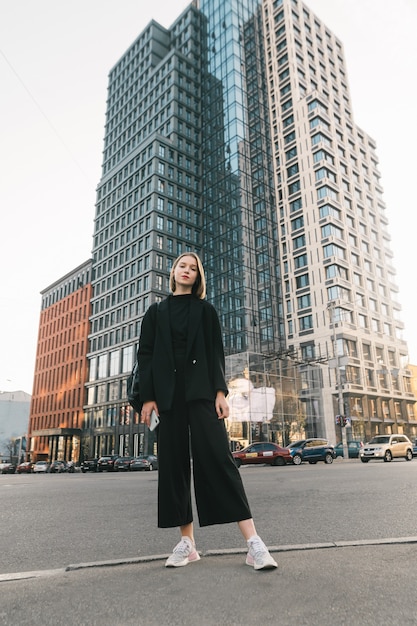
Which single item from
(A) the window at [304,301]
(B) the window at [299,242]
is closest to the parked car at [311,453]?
(A) the window at [304,301]

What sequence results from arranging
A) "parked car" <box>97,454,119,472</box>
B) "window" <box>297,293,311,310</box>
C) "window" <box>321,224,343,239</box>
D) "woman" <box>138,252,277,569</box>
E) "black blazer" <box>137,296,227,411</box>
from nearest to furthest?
"woman" <box>138,252,277,569</box> < "black blazer" <box>137,296,227,411</box> < "parked car" <box>97,454,119,472</box> < "window" <box>297,293,311,310</box> < "window" <box>321,224,343,239</box>

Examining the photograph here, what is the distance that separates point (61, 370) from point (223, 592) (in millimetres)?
71447

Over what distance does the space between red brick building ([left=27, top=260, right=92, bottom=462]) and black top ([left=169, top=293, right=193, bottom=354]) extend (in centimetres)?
6029

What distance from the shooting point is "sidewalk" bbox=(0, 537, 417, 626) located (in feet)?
5.45

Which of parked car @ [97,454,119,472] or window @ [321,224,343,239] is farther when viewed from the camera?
window @ [321,224,343,239]

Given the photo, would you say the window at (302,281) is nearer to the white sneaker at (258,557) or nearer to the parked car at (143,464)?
the parked car at (143,464)

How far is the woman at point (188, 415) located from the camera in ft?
8.95

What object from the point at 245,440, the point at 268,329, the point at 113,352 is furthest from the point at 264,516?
the point at 113,352

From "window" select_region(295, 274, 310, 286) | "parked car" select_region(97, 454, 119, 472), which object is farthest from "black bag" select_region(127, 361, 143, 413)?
"window" select_region(295, 274, 310, 286)

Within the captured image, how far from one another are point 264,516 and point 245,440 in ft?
107

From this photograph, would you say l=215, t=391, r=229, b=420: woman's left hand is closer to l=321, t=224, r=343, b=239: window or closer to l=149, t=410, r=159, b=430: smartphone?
l=149, t=410, r=159, b=430: smartphone

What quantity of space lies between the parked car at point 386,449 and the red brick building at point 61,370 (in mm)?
44924

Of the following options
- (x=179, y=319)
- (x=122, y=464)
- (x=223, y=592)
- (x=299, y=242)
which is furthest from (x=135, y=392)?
(x=299, y=242)

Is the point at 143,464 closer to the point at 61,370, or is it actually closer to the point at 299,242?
the point at 299,242
